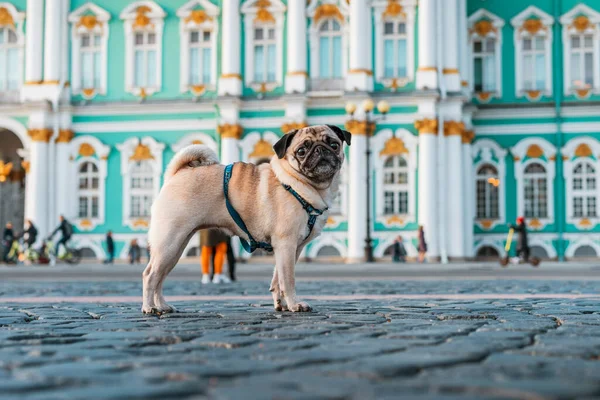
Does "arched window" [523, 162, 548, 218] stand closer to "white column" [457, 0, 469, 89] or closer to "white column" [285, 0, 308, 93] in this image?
"white column" [457, 0, 469, 89]

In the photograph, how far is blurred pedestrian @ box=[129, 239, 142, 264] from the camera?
108 ft

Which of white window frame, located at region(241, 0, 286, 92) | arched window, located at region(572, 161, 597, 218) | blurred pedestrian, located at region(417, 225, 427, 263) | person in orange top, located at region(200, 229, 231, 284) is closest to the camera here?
person in orange top, located at region(200, 229, 231, 284)

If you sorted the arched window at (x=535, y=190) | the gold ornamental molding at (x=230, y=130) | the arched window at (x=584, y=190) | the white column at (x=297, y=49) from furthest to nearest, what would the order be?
the arched window at (x=535, y=190)
the arched window at (x=584, y=190)
the gold ornamental molding at (x=230, y=130)
the white column at (x=297, y=49)

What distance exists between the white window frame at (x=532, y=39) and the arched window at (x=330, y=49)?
22.5 ft

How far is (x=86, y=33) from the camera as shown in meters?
35.3

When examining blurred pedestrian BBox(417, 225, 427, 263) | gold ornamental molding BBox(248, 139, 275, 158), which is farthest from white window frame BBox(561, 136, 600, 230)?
gold ornamental molding BBox(248, 139, 275, 158)

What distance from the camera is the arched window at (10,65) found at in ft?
117

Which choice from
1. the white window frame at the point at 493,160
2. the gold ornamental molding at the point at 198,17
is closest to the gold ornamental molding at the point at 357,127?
the white window frame at the point at 493,160

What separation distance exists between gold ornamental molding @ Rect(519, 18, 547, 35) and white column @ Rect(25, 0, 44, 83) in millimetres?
18346

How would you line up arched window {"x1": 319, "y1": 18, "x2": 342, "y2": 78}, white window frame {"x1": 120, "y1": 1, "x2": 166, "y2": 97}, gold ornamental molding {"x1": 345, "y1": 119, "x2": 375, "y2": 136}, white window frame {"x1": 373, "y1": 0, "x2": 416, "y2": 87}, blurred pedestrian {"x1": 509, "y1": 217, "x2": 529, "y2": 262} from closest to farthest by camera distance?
1. blurred pedestrian {"x1": 509, "y1": 217, "x2": 529, "y2": 262}
2. gold ornamental molding {"x1": 345, "y1": 119, "x2": 375, "y2": 136}
3. white window frame {"x1": 373, "y1": 0, "x2": 416, "y2": 87}
4. arched window {"x1": 319, "y1": 18, "x2": 342, "y2": 78}
5. white window frame {"x1": 120, "y1": 1, "x2": 166, "y2": 97}

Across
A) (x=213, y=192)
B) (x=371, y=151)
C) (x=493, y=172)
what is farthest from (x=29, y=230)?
(x=213, y=192)

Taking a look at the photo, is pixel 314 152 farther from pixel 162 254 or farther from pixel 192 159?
pixel 162 254

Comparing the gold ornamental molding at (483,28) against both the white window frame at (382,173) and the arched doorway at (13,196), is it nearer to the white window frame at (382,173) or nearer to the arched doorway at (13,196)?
the white window frame at (382,173)

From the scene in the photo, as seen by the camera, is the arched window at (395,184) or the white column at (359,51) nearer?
the white column at (359,51)
